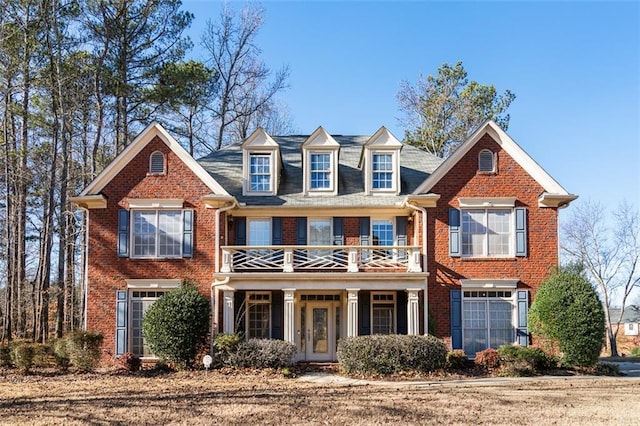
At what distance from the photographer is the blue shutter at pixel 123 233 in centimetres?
2169

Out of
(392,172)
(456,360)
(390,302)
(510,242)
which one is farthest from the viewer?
(392,172)

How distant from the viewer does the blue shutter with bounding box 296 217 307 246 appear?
74.1 feet

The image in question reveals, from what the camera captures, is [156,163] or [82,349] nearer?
[82,349]

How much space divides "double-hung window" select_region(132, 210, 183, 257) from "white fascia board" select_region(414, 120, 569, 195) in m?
8.07

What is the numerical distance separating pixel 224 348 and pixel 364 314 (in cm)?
502

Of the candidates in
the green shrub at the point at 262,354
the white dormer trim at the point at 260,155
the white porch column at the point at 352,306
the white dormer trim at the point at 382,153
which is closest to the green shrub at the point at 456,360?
the white porch column at the point at 352,306

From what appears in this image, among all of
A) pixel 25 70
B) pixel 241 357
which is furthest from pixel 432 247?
pixel 25 70

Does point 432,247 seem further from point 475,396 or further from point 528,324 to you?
point 475,396

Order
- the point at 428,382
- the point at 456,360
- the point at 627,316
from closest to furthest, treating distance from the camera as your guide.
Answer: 1. the point at 428,382
2. the point at 456,360
3. the point at 627,316

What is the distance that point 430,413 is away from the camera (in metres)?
13.0

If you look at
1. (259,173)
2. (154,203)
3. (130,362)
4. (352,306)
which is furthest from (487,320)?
(154,203)

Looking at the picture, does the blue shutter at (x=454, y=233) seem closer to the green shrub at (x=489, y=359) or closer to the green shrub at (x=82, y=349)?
the green shrub at (x=489, y=359)

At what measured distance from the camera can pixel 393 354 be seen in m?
18.8

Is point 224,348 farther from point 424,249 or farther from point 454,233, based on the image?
point 454,233
